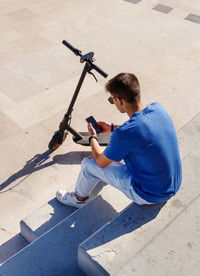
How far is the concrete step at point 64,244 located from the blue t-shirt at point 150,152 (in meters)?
0.57

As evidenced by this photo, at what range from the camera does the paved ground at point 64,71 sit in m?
3.99

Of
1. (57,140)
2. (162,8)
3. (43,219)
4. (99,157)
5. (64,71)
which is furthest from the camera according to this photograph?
(162,8)

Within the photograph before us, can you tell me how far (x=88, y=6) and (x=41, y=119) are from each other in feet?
14.0

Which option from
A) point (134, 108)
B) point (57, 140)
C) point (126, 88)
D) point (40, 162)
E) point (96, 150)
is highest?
point (126, 88)

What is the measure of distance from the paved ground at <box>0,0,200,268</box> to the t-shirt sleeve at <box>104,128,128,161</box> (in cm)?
106

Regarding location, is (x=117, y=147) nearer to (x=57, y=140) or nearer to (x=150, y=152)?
(x=150, y=152)

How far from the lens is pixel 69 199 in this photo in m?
3.28

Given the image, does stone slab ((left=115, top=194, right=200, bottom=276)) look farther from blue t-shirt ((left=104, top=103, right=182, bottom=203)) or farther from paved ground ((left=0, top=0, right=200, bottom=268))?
paved ground ((left=0, top=0, right=200, bottom=268))

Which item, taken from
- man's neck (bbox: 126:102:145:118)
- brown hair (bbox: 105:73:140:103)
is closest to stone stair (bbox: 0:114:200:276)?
man's neck (bbox: 126:102:145:118)

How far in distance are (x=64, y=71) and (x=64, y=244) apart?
3.54 m

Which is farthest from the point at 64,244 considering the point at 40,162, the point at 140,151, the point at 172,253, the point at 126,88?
the point at 40,162

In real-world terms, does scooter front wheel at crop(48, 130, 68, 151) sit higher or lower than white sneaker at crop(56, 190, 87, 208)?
lower

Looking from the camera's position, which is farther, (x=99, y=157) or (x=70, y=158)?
(x=70, y=158)

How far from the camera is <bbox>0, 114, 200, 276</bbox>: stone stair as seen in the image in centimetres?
241
